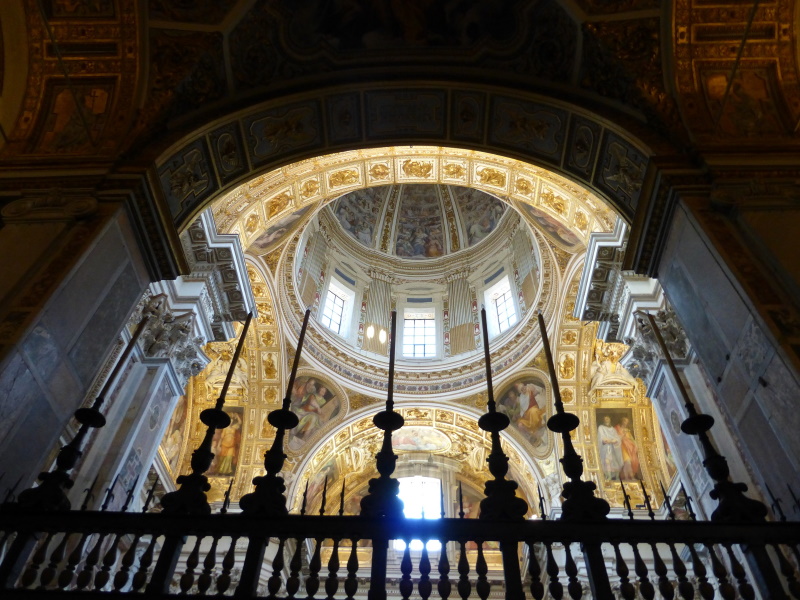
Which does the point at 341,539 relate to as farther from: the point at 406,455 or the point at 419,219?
the point at 419,219

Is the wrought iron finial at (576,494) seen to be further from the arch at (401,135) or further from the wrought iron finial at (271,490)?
the arch at (401,135)

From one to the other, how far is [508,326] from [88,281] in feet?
47.9

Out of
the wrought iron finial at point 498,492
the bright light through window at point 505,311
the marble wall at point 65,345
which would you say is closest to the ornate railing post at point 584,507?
the wrought iron finial at point 498,492

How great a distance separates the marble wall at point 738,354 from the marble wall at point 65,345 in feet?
19.5

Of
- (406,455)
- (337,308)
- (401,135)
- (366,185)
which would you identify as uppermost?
(337,308)

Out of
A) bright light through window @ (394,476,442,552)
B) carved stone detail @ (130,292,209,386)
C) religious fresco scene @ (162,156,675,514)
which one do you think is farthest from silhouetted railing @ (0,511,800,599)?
bright light through window @ (394,476,442,552)

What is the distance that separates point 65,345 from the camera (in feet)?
18.4

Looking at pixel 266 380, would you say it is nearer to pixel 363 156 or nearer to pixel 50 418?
pixel 363 156

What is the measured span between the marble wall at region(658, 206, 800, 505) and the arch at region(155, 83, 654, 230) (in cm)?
117

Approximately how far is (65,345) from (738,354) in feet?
20.1

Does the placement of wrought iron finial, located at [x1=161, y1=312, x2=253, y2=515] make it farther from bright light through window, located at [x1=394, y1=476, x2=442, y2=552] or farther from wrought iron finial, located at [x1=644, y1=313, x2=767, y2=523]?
bright light through window, located at [x1=394, y1=476, x2=442, y2=552]

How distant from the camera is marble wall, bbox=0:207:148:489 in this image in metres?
4.93

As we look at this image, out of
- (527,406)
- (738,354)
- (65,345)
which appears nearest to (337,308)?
(527,406)

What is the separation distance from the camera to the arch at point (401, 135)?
7.59m
